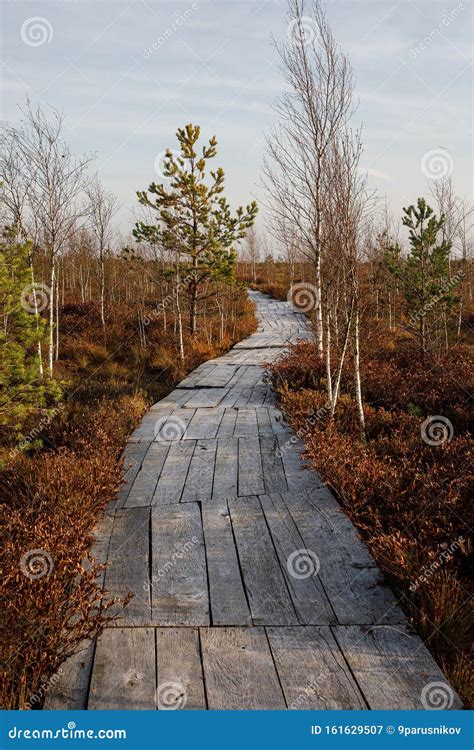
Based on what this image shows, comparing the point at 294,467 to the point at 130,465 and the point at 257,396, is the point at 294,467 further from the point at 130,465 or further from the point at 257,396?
the point at 257,396

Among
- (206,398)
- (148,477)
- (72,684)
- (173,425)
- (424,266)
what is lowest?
(72,684)

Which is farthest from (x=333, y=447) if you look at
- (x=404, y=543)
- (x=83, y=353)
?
(x=83, y=353)

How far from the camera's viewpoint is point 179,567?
3.73 m

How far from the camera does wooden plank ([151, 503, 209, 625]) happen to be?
3197 mm

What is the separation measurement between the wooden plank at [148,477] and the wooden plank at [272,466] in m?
1.24

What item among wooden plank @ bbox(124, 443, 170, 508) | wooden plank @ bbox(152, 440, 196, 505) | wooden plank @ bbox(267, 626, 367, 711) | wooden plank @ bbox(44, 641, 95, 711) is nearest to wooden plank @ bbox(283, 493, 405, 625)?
wooden plank @ bbox(267, 626, 367, 711)

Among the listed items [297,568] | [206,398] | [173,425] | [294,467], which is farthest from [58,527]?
[206,398]

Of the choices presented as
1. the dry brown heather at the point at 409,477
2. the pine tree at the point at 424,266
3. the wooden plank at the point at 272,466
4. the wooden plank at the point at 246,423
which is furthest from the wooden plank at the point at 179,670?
the pine tree at the point at 424,266

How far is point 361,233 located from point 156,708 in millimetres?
6308

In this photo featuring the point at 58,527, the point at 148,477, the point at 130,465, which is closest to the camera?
the point at 58,527

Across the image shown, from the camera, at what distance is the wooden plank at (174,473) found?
4938mm

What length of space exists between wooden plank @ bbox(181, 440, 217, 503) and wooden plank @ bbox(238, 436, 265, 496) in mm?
345

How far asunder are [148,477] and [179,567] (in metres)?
1.83

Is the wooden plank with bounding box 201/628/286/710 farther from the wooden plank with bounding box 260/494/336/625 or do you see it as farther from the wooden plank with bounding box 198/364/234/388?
the wooden plank with bounding box 198/364/234/388
